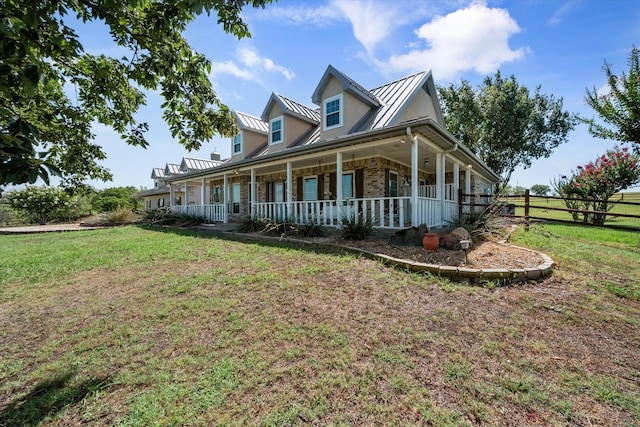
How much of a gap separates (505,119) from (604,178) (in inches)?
308

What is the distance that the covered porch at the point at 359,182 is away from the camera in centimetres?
753

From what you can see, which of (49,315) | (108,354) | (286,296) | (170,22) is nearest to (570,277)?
(286,296)

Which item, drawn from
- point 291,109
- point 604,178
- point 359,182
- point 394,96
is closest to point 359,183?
point 359,182

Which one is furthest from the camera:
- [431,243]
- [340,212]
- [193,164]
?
[193,164]

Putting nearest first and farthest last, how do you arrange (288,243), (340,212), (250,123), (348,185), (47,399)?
1. (47,399)
2. (288,243)
3. (340,212)
4. (348,185)
5. (250,123)

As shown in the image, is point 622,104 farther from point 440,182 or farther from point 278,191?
point 278,191

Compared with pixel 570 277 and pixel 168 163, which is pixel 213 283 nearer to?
pixel 570 277

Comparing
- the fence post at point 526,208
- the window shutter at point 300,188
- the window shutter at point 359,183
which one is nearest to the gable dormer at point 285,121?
the window shutter at point 300,188

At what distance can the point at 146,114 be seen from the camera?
531cm

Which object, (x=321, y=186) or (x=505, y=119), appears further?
(x=505, y=119)

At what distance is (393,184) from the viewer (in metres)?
11.5

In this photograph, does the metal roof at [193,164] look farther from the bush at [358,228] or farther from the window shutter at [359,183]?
the bush at [358,228]

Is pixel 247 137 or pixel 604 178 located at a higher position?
pixel 247 137

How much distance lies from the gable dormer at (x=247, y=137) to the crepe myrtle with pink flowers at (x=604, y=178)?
691 inches
